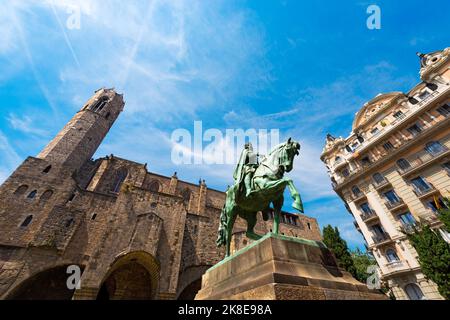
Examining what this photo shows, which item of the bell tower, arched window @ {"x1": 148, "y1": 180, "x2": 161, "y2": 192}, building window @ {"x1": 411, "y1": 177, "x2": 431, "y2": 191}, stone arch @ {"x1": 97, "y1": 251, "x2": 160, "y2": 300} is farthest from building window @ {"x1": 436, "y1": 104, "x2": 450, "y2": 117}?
the bell tower

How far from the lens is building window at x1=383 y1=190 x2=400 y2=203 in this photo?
1770 centimetres

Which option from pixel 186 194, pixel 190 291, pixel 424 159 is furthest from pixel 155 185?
pixel 424 159

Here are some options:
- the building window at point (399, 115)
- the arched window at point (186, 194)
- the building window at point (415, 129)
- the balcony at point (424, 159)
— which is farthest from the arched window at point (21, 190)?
A: the building window at point (399, 115)

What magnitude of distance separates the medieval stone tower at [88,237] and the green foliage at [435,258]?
45.5 feet

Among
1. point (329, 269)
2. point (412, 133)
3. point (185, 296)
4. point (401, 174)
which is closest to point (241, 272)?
point (329, 269)

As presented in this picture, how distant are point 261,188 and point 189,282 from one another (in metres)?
15.6

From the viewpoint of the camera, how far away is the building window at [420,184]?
16.0 meters

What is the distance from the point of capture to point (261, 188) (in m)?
5.00

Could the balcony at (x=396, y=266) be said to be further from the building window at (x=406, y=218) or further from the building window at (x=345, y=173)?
the building window at (x=345, y=173)

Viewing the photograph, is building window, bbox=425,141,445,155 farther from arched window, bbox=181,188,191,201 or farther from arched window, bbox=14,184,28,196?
arched window, bbox=14,184,28,196

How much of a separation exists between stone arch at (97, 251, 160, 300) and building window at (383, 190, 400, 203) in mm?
21559

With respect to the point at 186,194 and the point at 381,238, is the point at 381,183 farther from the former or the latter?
the point at 186,194
